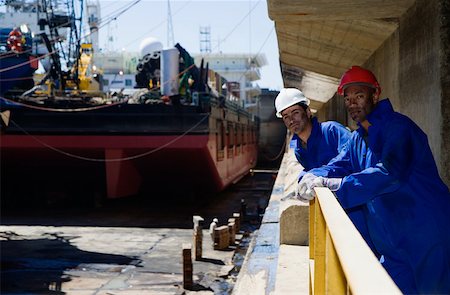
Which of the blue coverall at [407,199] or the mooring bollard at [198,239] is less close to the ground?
the blue coverall at [407,199]

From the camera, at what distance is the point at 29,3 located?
2933 cm

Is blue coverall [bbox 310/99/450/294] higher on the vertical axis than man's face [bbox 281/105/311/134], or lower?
lower

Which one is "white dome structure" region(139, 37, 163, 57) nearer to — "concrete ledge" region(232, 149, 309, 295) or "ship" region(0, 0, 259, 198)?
"ship" region(0, 0, 259, 198)

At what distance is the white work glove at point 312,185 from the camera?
303cm

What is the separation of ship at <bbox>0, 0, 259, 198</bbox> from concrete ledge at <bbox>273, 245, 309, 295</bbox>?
389 inches

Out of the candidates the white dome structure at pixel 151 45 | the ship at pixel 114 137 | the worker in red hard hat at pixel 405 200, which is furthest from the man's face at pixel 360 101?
the white dome structure at pixel 151 45

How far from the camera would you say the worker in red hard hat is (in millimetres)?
2750

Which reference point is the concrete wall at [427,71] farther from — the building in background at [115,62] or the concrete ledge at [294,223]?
the building in background at [115,62]

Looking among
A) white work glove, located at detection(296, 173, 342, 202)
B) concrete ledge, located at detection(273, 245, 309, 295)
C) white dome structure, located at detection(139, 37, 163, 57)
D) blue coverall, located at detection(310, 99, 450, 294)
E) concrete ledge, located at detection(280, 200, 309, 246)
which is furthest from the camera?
Result: white dome structure, located at detection(139, 37, 163, 57)

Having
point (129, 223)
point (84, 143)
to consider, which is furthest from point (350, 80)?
point (84, 143)

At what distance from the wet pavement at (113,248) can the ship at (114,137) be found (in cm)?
82

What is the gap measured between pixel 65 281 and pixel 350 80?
663 cm

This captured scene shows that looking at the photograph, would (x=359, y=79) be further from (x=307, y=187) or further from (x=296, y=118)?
(x=296, y=118)

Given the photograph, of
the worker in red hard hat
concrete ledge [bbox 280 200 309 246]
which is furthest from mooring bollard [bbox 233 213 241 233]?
the worker in red hard hat
